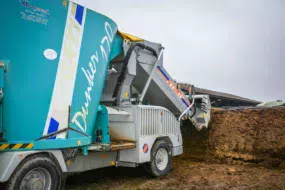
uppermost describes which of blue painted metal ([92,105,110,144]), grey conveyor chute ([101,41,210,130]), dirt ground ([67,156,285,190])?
grey conveyor chute ([101,41,210,130])

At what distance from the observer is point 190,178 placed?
7109 mm

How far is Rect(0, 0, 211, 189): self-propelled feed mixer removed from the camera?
4344 mm

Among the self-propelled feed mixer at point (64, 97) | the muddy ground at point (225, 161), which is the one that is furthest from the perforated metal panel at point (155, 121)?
the muddy ground at point (225, 161)

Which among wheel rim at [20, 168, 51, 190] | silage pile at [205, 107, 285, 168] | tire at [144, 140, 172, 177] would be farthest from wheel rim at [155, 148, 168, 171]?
wheel rim at [20, 168, 51, 190]

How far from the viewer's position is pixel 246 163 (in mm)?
8477

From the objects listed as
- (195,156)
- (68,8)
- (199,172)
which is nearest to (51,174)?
(68,8)

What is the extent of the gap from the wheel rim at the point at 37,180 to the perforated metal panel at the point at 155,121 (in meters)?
2.56

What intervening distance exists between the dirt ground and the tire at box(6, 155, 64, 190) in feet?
5.20

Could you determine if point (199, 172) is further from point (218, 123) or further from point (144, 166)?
point (218, 123)

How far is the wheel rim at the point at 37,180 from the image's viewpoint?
14.5 feet

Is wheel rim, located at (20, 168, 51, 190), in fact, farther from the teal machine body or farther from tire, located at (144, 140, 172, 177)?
tire, located at (144, 140, 172, 177)

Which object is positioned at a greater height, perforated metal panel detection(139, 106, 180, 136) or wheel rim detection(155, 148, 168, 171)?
perforated metal panel detection(139, 106, 180, 136)

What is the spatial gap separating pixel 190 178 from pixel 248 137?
9.12 ft

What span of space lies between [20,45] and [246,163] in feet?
22.0
